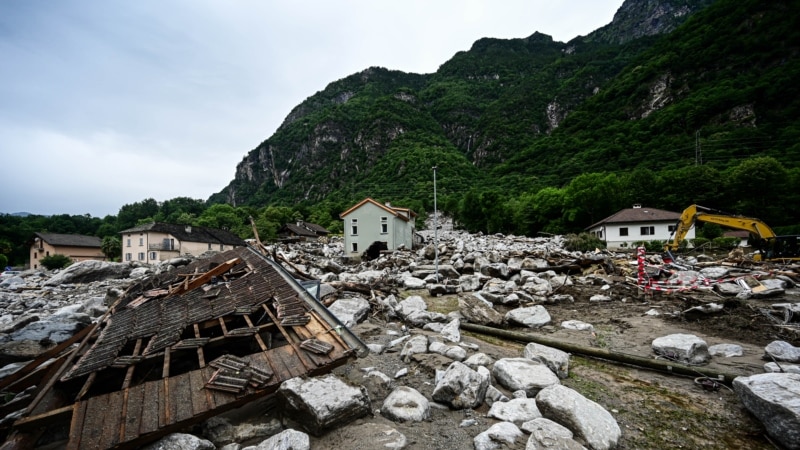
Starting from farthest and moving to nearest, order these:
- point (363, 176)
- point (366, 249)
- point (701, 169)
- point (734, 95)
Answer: point (363, 176) < point (734, 95) < point (701, 169) < point (366, 249)

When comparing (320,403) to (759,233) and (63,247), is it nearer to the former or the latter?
(759,233)

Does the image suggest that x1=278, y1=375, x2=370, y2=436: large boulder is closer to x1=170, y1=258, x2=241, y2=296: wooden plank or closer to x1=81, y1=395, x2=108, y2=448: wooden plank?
x1=81, y1=395, x2=108, y2=448: wooden plank

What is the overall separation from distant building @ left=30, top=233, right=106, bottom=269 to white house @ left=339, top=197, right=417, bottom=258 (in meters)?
42.7

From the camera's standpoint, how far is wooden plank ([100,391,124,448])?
2695 millimetres

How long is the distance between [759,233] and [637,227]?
1919 centimetres

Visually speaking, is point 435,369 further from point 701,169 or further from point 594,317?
point 701,169

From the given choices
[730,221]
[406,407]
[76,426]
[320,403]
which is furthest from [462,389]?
[730,221]

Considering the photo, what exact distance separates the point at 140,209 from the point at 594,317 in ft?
453

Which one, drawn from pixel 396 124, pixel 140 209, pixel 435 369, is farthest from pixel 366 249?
pixel 396 124

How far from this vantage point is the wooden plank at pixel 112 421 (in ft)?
8.84

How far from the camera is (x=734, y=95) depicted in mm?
70750

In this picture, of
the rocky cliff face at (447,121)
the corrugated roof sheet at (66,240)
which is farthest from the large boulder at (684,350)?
the rocky cliff face at (447,121)

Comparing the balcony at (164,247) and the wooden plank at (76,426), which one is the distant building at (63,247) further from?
the wooden plank at (76,426)


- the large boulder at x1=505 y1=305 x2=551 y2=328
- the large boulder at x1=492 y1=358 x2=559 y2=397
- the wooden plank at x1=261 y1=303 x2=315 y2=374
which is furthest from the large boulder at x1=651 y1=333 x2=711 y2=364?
the wooden plank at x1=261 y1=303 x2=315 y2=374
